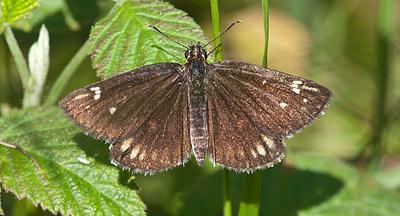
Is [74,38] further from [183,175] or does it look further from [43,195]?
[43,195]

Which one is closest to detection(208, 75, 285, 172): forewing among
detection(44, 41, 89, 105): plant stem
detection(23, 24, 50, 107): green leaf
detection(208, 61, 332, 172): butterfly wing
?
detection(208, 61, 332, 172): butterfly wing

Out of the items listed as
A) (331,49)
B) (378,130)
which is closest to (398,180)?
(378,130)

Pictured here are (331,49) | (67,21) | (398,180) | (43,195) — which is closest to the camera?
(43,195)

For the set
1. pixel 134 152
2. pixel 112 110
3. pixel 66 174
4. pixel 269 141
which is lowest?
pixel 66 174

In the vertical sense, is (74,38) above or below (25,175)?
above

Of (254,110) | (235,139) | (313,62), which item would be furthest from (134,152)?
(313,62)

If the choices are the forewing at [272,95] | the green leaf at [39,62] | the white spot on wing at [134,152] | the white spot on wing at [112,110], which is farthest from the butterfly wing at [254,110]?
the green leaf at [39,62]

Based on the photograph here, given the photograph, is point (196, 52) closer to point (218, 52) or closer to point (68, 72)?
point (218, 52)

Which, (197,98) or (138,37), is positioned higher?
(138,37)
